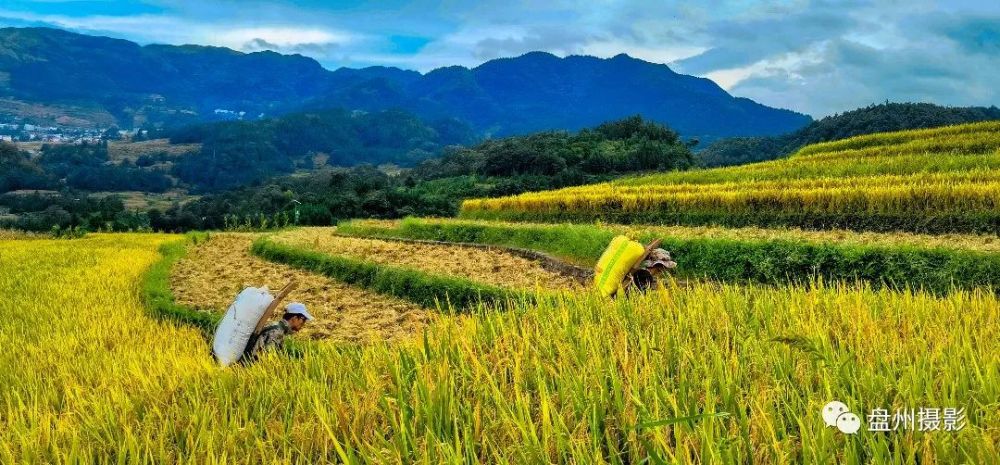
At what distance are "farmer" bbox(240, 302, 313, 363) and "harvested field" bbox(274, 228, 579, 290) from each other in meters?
5.08

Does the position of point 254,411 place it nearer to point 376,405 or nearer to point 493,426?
point 376,405

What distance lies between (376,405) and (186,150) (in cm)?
17423

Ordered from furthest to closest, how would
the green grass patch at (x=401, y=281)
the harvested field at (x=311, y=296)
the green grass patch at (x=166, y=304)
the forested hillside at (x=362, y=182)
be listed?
1. the forested hillside at (x=362, y=182)
2. the green grass patch at (x=401, y=281)
3. the green grass patch at (x=166, y=304)
4. the harvested field at (x=311, y=296)

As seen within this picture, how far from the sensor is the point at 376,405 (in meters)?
2.97

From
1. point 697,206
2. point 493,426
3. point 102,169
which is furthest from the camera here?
point 102,169

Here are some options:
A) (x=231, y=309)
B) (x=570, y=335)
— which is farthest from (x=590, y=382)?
(x=231, y=309)

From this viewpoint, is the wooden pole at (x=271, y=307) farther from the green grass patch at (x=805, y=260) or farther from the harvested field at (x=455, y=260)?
the harvested field at (x=455, y=260)

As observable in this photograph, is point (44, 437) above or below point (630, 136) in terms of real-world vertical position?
below

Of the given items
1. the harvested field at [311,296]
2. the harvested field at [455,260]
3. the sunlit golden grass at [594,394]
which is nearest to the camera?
the sunlit golden grass at [594,394]

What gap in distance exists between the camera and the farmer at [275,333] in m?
6.23

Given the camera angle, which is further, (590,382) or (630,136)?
(630,136)

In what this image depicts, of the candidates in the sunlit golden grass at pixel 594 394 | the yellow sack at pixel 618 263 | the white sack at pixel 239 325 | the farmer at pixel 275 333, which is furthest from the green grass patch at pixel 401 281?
the sunlit golden grass at pixel 594 394

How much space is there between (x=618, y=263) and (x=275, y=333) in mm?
3539

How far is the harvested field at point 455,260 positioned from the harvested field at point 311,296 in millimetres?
1465
